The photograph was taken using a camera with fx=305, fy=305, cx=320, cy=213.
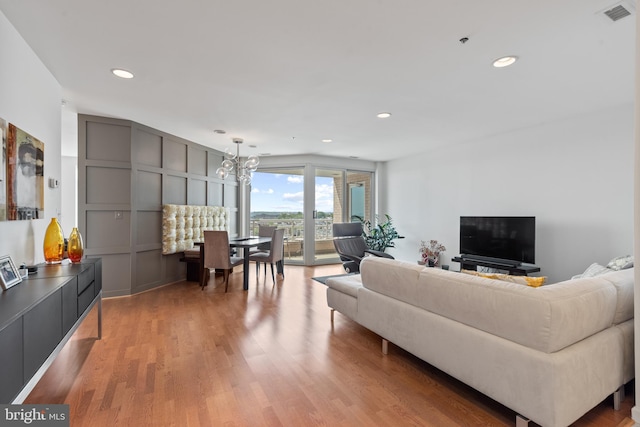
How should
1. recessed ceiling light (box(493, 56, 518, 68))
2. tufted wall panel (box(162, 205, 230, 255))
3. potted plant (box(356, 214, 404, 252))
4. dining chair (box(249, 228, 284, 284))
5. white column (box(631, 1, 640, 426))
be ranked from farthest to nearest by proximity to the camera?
potted plant (box(356, 214, 404, 252)), dining chair (box(249, 228, 284, 284)), tufted wall panel (box(162, 205, 230, 255)), recessed ceiling light (box(493, 56, 518, 68)), white column (box(631, 1, 640, 426))

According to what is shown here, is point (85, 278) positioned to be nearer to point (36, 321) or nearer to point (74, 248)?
point (74, 248)

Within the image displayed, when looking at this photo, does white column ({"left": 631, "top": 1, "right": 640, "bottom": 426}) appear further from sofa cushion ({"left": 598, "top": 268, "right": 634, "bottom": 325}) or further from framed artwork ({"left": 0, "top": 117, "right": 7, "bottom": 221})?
framed artwork ({"left": 0, "top": 117, "right": 7, "bottom": 221})

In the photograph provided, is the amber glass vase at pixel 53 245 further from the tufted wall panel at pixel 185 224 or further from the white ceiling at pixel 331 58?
the tufted wall panel at pixel 185 224

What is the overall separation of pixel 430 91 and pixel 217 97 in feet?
7.49

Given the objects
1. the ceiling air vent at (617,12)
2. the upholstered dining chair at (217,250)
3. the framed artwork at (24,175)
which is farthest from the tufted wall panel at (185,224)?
the ceiling air vent at (617,12)

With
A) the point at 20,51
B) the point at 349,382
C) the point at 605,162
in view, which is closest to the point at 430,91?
the point at 605,162

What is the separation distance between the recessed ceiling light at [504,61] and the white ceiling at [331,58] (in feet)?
0.19

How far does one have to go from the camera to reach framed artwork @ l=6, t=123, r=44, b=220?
2.13m

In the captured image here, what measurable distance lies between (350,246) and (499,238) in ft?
7.71

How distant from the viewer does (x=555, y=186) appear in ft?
13.9

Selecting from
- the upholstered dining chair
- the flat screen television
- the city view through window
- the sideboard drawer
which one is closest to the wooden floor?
the sideboard drawer

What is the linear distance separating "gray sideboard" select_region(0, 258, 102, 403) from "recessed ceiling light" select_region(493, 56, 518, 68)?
347 centimetres

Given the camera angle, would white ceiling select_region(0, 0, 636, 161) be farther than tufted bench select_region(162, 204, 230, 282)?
No

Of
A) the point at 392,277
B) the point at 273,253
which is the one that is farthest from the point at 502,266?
the point at 273,253
